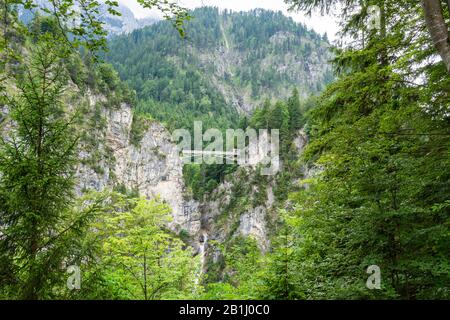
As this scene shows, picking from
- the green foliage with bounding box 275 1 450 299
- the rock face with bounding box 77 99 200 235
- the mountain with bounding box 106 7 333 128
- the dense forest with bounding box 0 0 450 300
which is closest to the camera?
the green foliage with bounding box 275 1 450 299

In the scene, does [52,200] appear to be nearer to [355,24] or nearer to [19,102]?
[19,102]

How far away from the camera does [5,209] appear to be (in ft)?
15.4

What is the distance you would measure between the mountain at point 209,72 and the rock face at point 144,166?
27.5 m

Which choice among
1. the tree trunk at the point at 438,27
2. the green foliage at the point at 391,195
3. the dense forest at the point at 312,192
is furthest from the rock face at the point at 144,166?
the tree trunk at the point at 438,27

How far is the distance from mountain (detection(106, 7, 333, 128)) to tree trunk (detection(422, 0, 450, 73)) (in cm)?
10752

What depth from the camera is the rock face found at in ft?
211

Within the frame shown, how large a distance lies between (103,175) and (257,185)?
2995cm

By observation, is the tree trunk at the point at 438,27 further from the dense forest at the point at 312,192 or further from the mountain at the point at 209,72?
the mountain at the point at 209,72

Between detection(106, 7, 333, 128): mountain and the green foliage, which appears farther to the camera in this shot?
detection(106, 7, 333, 128): mountain

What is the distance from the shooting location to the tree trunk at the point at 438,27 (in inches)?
155

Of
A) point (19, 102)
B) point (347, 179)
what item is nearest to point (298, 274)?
point (347, 179)

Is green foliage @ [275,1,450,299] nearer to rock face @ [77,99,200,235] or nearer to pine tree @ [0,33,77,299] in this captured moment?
pine tree @ [0,33,77,299]

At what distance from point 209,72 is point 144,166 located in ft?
361

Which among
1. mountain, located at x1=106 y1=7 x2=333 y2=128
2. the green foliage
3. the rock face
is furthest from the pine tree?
mountain, located at x1=106 y1=7 x2=333 y2=128
